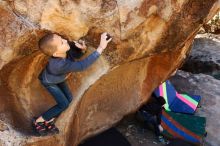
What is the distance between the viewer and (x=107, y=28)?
4020mm

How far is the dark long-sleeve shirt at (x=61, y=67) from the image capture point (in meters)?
3.85

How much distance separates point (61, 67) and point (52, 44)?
23 cm

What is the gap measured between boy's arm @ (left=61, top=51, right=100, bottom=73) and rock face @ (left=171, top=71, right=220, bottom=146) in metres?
2.35

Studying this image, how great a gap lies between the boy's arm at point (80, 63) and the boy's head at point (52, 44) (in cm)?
14

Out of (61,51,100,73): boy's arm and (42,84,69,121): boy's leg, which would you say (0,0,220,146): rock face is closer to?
(42,84,69,121): boy's leg

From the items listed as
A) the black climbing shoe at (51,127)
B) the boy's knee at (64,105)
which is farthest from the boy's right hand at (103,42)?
the black climbing shoe at (51,127)

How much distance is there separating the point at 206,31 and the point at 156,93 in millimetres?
3400

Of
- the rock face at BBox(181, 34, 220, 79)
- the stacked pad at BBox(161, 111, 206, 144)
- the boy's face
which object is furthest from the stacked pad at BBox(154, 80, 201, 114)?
the boy's face

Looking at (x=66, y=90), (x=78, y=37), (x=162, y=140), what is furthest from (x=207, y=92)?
(x=78, y=37)

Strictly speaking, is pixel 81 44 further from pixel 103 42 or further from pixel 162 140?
pixel 162 140

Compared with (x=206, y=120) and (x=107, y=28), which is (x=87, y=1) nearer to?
(x=107, y=28)

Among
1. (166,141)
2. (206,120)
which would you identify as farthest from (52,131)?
(206,120)

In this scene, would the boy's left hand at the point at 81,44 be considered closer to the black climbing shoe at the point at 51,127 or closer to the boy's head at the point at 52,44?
the boy's head at the point at 52,44

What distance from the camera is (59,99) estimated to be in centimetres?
419
